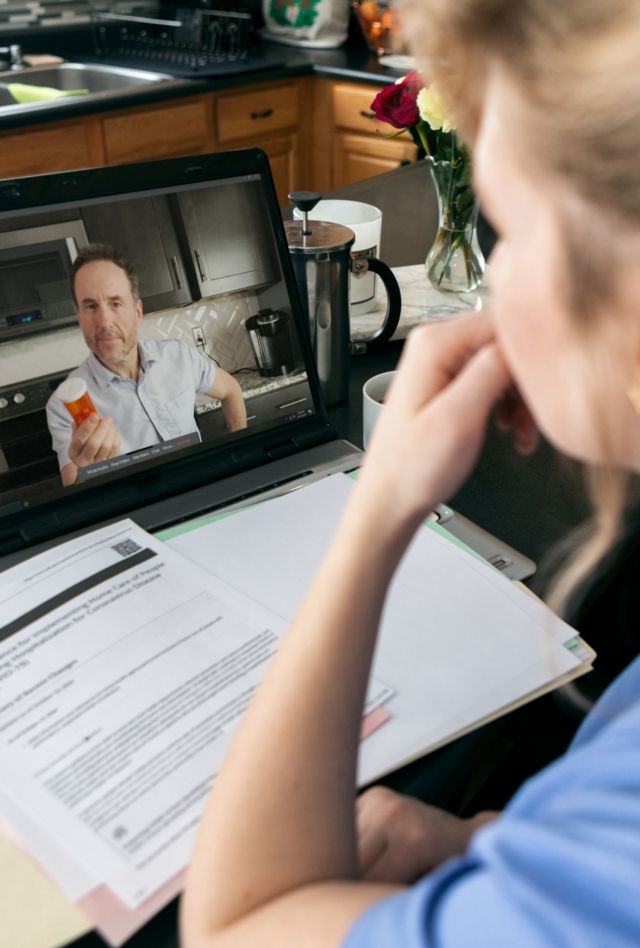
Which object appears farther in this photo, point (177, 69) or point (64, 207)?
point (177, 69)

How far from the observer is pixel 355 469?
919 mm

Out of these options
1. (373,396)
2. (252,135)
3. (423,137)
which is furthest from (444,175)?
(252,135)

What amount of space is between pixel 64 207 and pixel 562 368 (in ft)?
1.65

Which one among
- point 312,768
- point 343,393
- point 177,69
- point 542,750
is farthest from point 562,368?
point 177,69

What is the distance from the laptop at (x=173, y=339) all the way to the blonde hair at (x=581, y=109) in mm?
390

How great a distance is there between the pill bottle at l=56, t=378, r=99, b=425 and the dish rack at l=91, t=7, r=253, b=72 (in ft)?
7.95

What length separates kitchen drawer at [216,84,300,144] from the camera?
9.40 feet

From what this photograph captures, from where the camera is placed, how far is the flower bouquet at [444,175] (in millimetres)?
1185

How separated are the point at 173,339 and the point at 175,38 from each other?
102 inches

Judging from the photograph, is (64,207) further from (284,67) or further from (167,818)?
(284,67)

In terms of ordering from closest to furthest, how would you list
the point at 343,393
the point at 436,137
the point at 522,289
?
the point at 522,289
the point at 343,393
the point at 436,137

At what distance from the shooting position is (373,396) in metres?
0.93

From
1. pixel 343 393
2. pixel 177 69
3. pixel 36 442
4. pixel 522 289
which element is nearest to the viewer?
pixel 522 289

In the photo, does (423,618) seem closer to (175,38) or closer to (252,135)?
(252,135)
